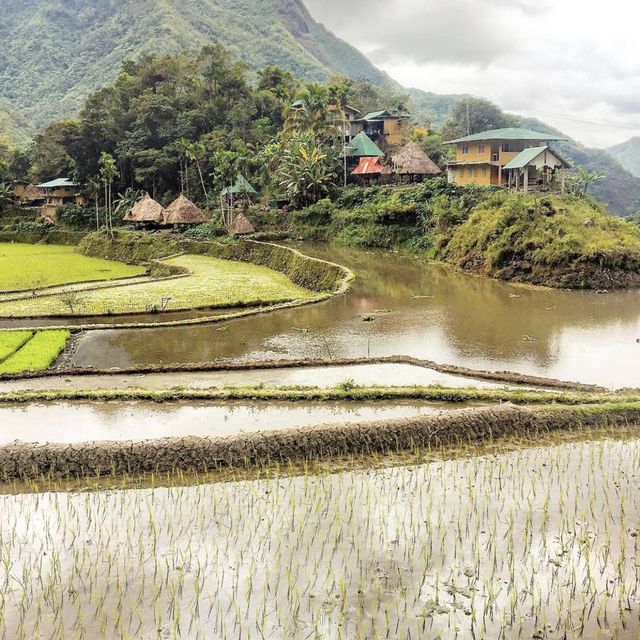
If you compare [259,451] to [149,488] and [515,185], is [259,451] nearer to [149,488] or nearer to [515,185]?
[149,488]

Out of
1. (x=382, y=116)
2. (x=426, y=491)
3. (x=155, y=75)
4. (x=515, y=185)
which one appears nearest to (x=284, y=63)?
(x=155, y=75)

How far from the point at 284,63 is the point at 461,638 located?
98937 millimetres

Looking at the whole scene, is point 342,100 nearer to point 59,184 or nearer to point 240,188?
point 240,188

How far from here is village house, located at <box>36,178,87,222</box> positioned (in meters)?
46.9

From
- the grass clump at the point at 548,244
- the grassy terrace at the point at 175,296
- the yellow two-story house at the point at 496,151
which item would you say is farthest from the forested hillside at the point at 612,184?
the grassy terrace at the point at 175,296

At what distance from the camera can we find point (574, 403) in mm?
9172

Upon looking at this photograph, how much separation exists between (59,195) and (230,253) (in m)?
23.8

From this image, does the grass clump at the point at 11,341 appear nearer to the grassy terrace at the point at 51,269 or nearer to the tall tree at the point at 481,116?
the grassy terrace at the point at 51,269

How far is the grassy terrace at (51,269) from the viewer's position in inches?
929

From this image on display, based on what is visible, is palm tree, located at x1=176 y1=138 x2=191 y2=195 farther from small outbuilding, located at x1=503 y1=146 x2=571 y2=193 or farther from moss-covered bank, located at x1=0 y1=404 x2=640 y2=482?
moss-covered bank, located at x1=0 y1=404 x2=640 y2=482

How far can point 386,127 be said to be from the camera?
44.4 m

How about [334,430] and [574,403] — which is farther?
[574,403]

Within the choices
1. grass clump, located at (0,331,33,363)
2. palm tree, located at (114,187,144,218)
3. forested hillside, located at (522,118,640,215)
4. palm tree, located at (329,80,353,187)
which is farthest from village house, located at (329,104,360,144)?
grass clump, located at (0,331,33,363)

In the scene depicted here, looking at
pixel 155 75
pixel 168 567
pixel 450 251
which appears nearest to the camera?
pixel 168 567
